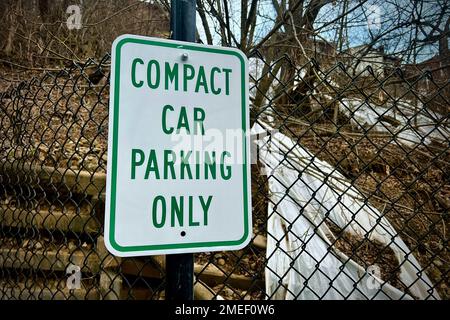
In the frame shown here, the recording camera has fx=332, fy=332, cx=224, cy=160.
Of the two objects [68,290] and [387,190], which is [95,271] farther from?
[387,190]

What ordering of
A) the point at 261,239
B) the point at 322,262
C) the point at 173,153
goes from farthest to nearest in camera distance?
the point at 261,239, the point at 322,262, the point at 173,153

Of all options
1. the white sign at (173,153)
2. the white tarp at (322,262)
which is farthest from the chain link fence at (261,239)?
the white sign at (173,153)

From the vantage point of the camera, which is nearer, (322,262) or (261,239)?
(322,262)

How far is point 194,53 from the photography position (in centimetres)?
99

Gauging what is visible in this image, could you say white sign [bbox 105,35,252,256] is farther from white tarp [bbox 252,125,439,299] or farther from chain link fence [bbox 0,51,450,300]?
chain link fence [bbox 0,51,450,300]

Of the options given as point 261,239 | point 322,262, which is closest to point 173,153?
point 322,262

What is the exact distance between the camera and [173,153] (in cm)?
94

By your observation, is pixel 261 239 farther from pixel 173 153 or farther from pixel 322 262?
pixel 173 153

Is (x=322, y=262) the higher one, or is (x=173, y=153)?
(x=173, y=153)

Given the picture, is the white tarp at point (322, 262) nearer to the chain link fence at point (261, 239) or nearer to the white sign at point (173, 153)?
the chain link fence at point (261, 239)

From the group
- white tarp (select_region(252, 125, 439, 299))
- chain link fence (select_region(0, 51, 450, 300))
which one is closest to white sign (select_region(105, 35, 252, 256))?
white tarp (select_region(252, 125, 439, 299))

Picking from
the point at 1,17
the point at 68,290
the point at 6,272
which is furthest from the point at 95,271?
the point at 1,17

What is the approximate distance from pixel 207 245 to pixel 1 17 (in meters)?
6.35

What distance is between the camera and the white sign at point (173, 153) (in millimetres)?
900
